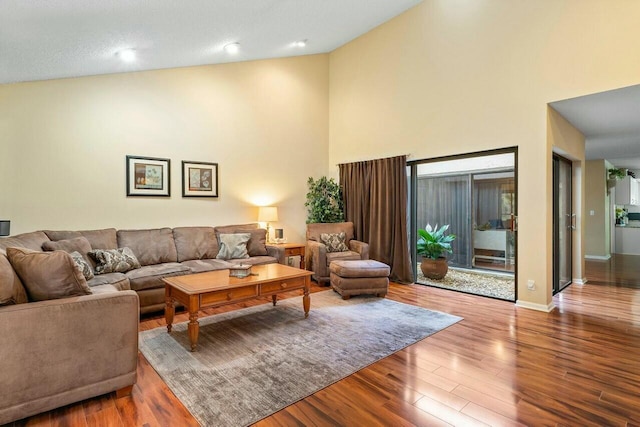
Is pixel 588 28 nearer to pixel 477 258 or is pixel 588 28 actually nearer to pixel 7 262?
pixel 477 258

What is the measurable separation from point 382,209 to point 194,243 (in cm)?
310

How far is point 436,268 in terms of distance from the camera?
5.45m

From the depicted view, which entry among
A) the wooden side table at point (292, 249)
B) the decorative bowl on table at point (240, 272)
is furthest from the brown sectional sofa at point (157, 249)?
the decorative bowl on table at point (240, 272)

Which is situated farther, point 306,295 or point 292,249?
point 292,249

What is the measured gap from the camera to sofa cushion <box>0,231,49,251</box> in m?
2.92

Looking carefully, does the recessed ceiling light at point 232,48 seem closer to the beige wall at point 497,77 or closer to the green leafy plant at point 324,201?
the beige wall at point 497,77

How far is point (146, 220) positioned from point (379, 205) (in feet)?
12.1

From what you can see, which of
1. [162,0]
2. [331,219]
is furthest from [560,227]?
[162,0]

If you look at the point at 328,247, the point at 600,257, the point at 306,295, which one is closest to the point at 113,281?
the point at 306,295

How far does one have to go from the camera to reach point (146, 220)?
181 inches

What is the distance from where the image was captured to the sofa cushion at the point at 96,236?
370cm

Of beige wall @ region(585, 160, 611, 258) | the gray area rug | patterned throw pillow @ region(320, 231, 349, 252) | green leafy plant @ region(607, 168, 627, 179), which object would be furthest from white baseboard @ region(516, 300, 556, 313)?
green leafy plant @ region(607, 168, 627, 179)

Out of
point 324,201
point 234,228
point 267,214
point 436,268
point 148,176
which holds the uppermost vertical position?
point 148,176

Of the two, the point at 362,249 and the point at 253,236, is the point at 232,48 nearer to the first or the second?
the point at 253,236
